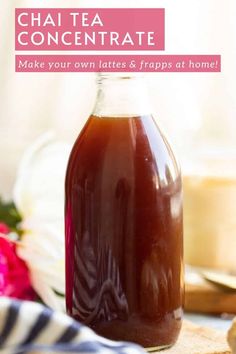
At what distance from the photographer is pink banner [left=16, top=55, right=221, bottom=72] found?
141cm

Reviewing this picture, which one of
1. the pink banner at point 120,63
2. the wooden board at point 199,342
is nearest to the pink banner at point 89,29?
the pink banner at point 120,63

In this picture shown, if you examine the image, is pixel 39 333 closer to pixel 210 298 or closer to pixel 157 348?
pixel 157 348

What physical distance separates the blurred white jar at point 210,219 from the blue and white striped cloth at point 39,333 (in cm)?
57

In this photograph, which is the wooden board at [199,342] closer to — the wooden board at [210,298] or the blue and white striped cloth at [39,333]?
the wooden board at [210,298]

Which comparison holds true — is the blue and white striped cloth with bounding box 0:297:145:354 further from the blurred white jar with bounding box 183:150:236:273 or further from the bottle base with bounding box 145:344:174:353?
the blurred white jar with bounding box 183:150:236:273

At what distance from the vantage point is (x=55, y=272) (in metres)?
1.15

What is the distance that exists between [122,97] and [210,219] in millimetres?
384

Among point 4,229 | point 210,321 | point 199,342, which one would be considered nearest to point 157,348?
point 199,342

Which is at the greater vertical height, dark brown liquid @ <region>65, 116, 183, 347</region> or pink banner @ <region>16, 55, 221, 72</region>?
pink banner @ <region>16, 55, 221, 72</region>

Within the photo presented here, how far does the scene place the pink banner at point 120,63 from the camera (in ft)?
4.64

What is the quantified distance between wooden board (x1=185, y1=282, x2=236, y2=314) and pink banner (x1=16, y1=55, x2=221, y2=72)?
35 centimetres

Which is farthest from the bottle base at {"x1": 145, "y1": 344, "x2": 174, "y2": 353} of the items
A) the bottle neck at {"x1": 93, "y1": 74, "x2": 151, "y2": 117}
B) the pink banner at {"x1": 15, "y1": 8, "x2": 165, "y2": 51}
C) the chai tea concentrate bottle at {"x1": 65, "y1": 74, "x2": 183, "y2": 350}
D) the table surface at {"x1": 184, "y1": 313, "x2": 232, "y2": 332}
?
the pink banner at {"x1": 15, "y1": 8, "x2": 165, "y2": 51}

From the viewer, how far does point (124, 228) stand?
3.26 feet

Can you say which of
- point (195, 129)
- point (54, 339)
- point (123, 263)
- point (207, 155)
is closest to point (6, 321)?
point (54, 339)
